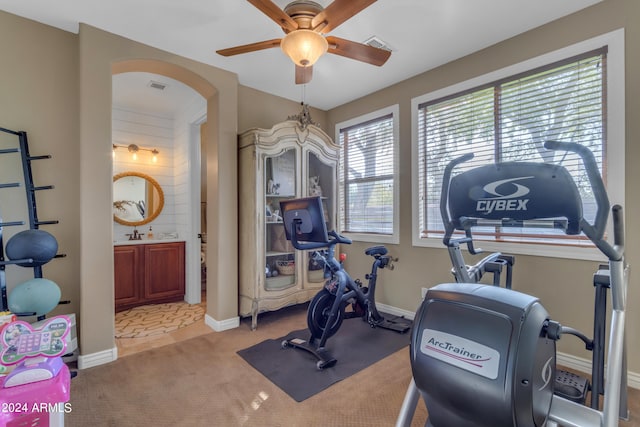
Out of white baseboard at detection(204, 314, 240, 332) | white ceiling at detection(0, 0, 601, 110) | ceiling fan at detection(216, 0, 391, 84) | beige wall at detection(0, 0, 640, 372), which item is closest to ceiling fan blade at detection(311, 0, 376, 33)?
ceiling fan at detection(216, 0, 391, 84)

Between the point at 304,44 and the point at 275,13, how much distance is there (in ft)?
0.80

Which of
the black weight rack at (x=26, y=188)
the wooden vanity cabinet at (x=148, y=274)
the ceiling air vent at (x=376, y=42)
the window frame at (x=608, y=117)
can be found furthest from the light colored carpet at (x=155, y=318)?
the ceiling air vent at (x=376, y=42)

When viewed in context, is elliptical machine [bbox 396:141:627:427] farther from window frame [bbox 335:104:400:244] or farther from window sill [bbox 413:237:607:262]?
window frame [bbox 335:104:400:244]

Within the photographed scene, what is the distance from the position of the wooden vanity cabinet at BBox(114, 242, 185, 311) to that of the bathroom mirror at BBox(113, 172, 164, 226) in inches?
23.9

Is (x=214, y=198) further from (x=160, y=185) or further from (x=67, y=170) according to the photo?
(x=160, y=185)

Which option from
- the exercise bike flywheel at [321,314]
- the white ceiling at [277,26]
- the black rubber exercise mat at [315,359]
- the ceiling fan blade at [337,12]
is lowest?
the black rubber exercise mat at [315,359]

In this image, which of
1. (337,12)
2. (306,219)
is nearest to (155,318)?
(306,219)

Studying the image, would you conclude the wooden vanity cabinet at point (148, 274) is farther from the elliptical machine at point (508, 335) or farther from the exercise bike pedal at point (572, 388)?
the exercise bike pedal at point (572, 388)

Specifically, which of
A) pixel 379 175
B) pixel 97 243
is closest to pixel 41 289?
pixel 97 243

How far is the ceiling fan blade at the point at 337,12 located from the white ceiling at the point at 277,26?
1.46 ft

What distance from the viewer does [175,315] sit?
3.71 m

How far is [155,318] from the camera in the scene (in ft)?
11.8

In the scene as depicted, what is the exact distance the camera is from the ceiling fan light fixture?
1900 millimetres

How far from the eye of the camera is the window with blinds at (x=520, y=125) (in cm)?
230
